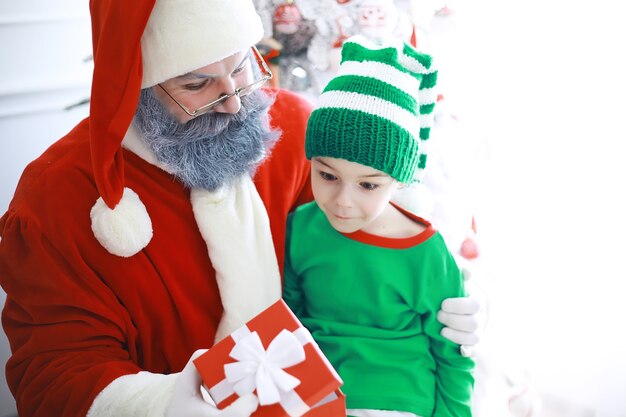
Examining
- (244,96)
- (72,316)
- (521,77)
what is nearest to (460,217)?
(521,77)

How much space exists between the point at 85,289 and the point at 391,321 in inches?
28.5

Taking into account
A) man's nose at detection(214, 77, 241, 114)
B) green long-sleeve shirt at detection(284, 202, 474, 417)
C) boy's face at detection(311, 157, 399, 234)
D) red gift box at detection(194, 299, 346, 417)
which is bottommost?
green long-sleeve shirt at detection(284, 202, 474, 417)

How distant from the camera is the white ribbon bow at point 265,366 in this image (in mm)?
1021

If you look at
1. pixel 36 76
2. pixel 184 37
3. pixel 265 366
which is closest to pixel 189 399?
pixel 265 366

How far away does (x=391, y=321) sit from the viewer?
1.46 m

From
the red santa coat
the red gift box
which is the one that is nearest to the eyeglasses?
the red santa coat

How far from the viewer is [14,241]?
4.51 feet

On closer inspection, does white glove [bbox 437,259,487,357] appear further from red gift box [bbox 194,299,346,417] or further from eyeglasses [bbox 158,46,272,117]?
eyeglasses [bbox 158,46,272,117]

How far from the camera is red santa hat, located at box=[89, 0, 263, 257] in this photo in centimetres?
125

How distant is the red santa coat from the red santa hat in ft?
0.23

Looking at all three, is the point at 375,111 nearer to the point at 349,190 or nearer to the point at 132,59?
the point at 349,190

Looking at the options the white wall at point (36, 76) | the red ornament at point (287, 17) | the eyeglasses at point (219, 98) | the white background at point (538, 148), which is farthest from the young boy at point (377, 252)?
the white wall at point (36, 76)

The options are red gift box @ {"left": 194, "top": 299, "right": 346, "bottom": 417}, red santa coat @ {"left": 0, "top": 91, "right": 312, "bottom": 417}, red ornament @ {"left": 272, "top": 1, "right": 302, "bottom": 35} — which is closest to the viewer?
red gift box @ {"left": 194, "top": 299, "right": 346, "bottom": 417}

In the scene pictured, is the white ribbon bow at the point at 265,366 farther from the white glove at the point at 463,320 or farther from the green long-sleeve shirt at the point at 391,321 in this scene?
the white glove at the point at 463,320
